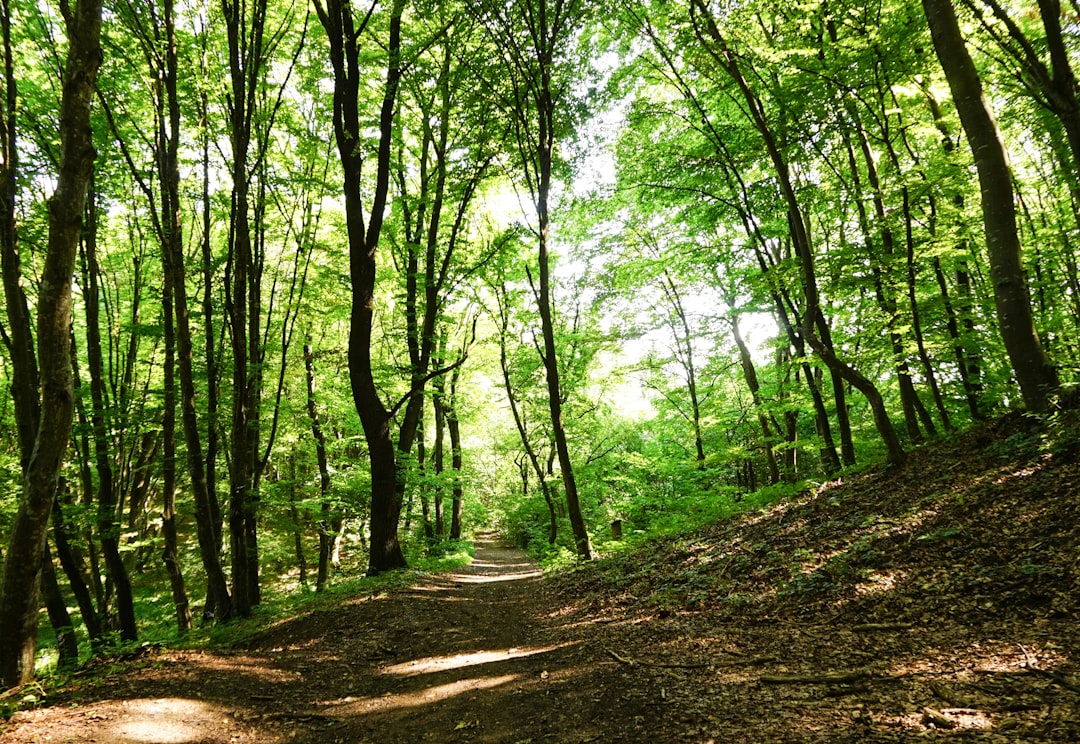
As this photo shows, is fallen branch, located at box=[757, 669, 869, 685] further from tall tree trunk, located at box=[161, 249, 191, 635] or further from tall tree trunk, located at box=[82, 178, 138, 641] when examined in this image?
tall tree trunk, located at box=[82, 178, 138, 641]

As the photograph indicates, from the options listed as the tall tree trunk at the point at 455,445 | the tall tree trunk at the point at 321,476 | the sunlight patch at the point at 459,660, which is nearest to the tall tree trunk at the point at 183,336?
the tall tree trunk at the point at 321,476

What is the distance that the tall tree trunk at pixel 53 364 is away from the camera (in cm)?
443

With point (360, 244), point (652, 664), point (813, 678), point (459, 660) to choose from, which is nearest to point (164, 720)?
point (459, 660)

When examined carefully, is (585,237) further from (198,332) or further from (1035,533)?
(1035,533)

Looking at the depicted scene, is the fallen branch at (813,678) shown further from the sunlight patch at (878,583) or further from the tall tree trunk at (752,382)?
the tall tree trunk at (752,382)

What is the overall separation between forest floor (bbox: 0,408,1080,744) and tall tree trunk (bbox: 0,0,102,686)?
77 centimetres

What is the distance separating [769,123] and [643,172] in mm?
3102

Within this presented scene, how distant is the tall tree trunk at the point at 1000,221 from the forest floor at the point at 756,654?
0.66m

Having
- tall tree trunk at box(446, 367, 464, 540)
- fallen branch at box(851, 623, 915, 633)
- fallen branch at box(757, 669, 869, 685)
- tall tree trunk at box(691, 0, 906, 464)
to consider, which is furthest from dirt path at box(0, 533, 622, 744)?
tall tree trunk at box(446, 367, 464, 540)

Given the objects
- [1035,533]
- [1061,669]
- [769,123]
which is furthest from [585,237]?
[1061,669]

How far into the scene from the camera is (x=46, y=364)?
179 inches

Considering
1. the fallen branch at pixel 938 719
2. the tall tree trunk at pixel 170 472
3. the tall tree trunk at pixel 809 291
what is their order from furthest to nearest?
the tall tree trunk at pixel 170 472
the tall tree trunk at pixel 809 291
the fallen branch at pixel 938 719

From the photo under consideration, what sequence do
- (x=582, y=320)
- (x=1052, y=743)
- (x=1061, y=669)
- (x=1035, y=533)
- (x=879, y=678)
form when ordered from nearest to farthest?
1. (x=1052, y=743)
2. (x=1061, y=669)
3. (x=879, y=678)
4. (x=1035, y=533)
5. (x=582, y=320)

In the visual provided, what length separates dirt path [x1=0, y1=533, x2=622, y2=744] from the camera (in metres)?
3.82
